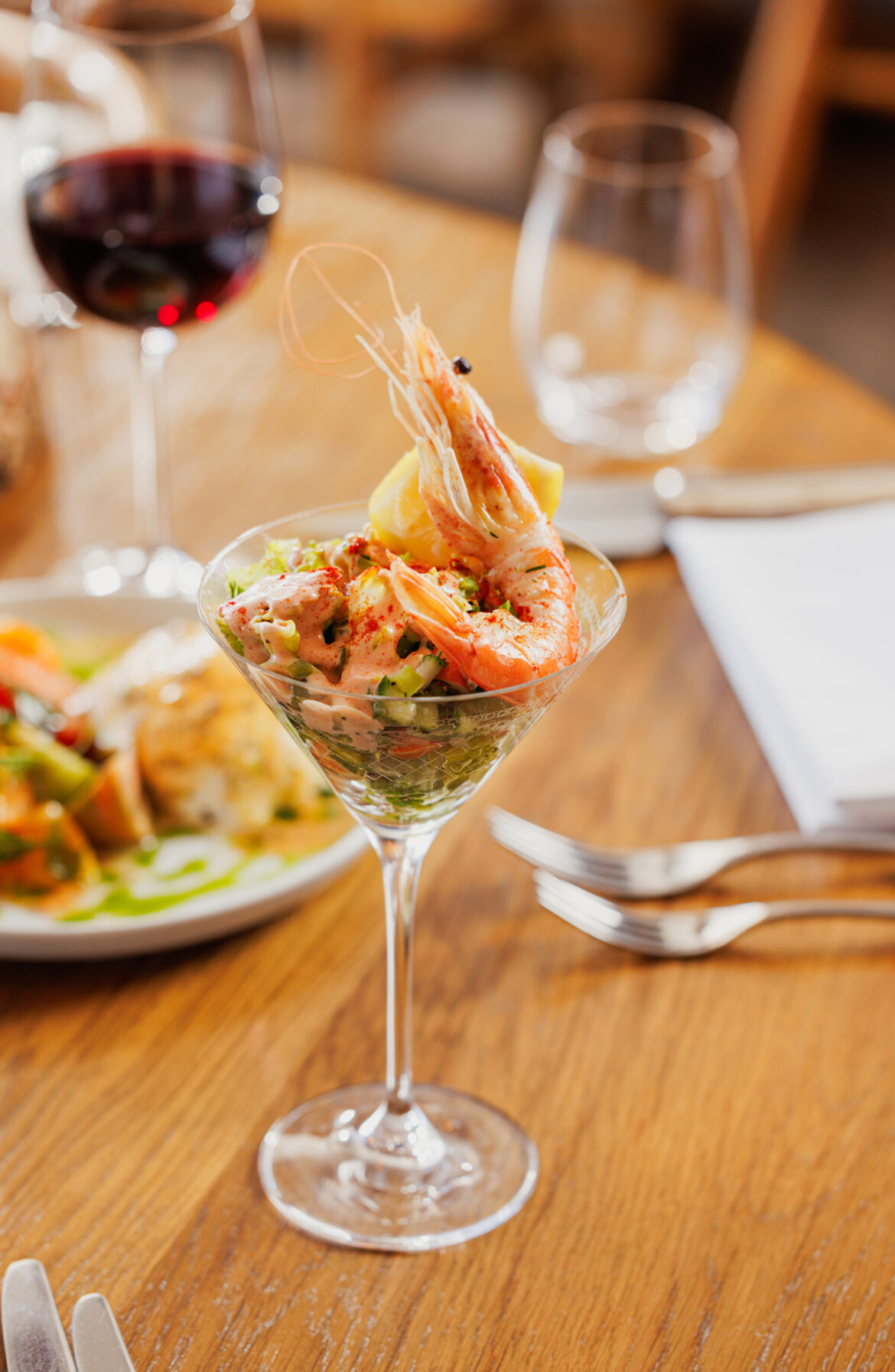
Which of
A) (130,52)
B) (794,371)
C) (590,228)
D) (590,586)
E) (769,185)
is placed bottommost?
(769,185)

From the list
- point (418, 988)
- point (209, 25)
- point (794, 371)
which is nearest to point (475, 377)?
point (794, 371)

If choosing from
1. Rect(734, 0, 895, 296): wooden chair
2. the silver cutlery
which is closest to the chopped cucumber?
the silver cutlery

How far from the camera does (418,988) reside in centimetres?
103

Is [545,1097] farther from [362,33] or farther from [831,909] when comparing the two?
[362,33]

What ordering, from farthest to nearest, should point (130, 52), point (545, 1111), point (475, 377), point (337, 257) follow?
point (337, 257) → point (475, 377) → point (130, 52) → point (545, 1111)

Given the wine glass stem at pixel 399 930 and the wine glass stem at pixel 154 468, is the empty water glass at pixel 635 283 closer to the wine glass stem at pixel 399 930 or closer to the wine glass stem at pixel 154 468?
the wine glass stem at pixel 154 468

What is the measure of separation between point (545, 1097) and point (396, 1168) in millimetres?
112

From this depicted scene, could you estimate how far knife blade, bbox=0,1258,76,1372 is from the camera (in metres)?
0.72

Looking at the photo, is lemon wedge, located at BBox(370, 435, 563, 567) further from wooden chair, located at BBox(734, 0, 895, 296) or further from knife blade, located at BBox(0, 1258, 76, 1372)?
wooden chair, located at BBox(734, 0, 895, 296)

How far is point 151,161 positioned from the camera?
1.33 metres

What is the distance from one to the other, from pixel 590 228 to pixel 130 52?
0.58 m

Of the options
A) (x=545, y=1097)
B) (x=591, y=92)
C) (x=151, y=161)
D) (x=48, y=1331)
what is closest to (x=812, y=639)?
(x=545, y=1097)

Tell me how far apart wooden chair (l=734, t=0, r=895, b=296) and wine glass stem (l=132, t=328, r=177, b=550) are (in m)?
2.50

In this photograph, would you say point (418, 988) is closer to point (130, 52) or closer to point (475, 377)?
point (130, 52)
